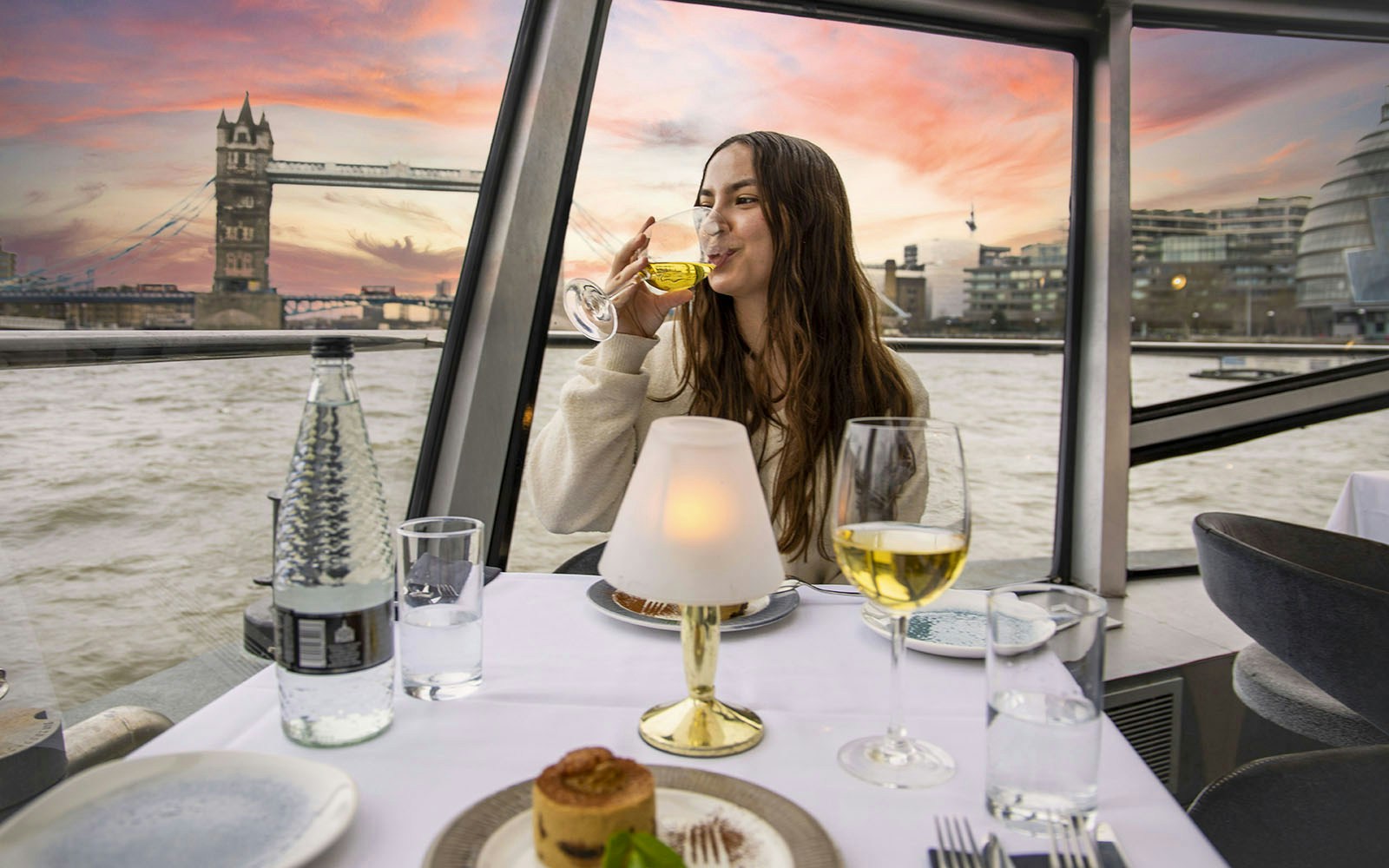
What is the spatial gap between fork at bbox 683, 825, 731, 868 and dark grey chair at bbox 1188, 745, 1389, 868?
36.9 inches

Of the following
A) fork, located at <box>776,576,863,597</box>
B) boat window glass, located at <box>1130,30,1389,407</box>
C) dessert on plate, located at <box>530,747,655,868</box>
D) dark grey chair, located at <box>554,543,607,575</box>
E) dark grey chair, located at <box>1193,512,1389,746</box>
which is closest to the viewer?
dessert on plate, located at <box>530,747,655,868</box>

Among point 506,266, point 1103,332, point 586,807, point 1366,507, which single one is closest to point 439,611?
point 586,807

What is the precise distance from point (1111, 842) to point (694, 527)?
1.20ft

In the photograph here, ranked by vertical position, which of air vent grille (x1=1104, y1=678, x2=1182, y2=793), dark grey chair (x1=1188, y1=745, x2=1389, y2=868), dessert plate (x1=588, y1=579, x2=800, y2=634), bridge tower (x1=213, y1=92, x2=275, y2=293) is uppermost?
bridge tower (x1=213, y1=92, x2=275, y2=293)

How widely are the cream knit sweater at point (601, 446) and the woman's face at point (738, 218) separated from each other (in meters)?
0.26

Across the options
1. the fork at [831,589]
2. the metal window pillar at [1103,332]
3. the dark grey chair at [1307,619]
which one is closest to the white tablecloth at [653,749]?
the fork at [831,589]

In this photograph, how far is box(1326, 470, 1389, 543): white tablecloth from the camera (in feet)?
8.59

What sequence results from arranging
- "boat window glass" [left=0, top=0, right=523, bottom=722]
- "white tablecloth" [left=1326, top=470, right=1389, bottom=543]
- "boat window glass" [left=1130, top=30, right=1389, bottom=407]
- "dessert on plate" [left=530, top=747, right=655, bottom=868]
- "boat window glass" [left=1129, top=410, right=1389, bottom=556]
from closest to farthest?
"dessert on plate" [left=530, top=747, right=655, bottom=868] < "boat window glass" [left=0, top=0, right=523, bottom=722] < "white tablecloth" [left=1326, top=470, right=1389, bottom=543] < "boat window glass" [left=1130, top=30, right=1389, bottom=407] < "boat window glass" [left=1129, top=410, right=1389, bottom=556]

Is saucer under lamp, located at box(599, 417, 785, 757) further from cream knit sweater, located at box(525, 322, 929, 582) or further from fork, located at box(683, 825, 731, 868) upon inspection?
cream knit sweater, located at box(525, 322, 929, 582)

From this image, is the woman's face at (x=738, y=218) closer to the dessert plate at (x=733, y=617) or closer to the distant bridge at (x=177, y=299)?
the distant bridge at (x=177, y=299)

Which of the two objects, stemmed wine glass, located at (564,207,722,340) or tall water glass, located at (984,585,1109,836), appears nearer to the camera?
tall water glass, located at (984,585,1109,836)

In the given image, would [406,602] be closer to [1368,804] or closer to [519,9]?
[1368,804]

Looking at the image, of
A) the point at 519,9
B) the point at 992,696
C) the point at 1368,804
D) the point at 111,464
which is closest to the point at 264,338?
the point at 111,464

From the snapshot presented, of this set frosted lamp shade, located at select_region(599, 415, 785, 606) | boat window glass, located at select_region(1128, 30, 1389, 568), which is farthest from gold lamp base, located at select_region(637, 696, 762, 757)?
boat window glass, located at select_region(1128, 30, 1389, 568)
